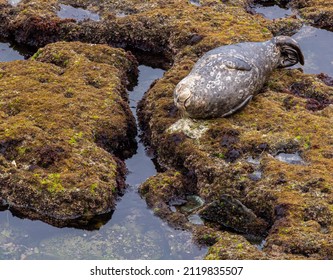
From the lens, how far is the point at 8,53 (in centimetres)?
1836

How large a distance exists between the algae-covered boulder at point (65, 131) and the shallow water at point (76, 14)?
7.58 feet

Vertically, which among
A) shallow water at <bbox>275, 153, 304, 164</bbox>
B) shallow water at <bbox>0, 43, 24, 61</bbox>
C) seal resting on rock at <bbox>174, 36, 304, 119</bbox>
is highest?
seal resting on rock at <bbox>174, 36, 304, 119</bbox>

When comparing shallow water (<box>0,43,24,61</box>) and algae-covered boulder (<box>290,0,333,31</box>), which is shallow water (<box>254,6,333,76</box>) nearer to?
algae-covered boulder (<box>290,0,333,31</box>)

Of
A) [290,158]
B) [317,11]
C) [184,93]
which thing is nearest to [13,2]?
[184,93]

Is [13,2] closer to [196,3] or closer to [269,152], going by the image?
[196,3]

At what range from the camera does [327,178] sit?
41.6 ft

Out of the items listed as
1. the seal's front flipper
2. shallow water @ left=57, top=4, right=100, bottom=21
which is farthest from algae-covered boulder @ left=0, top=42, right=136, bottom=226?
the seal's front flipper

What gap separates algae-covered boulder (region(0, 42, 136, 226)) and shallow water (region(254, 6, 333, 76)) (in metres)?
4.61

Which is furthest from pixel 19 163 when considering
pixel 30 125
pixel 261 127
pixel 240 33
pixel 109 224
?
pixel 240 33

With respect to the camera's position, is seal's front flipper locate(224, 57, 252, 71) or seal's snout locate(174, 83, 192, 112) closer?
seal's snout locate(174, 83, 192, 112)

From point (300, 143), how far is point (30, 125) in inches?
213

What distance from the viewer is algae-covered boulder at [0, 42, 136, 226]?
41.5 feet

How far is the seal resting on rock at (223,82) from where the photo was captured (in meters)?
14.3

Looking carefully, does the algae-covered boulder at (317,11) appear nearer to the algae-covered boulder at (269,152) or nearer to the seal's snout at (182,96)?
the algae-covered boulder at (269,152)
